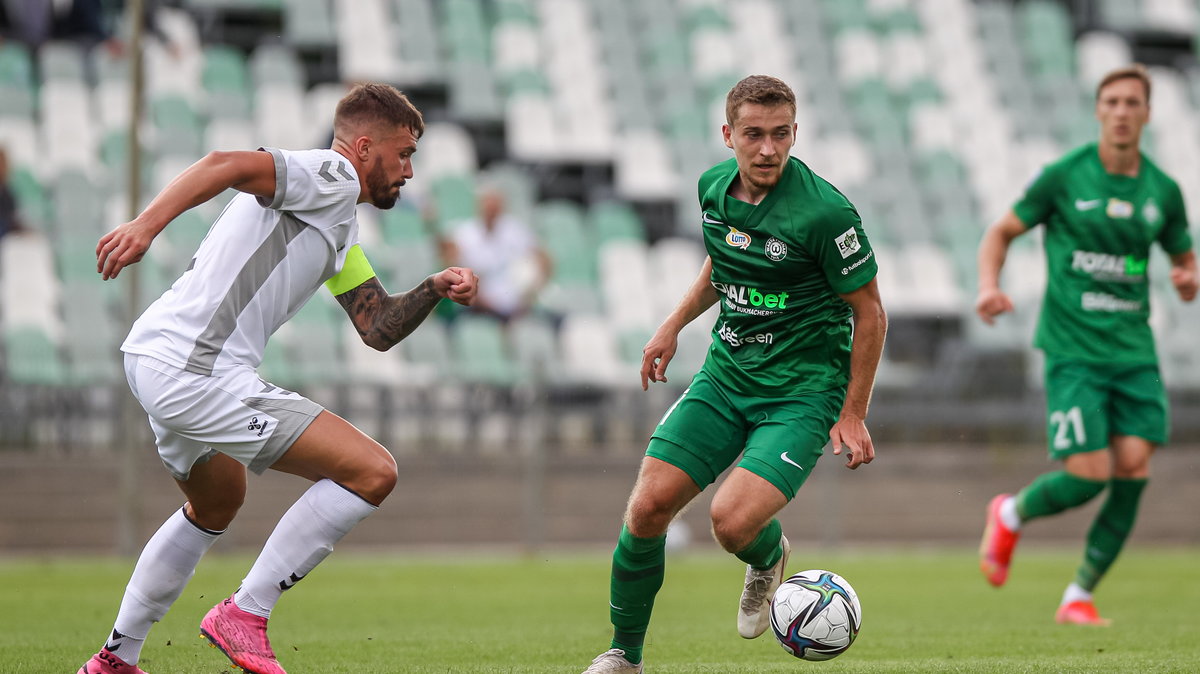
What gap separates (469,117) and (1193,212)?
1135 cm

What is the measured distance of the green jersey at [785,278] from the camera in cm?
545

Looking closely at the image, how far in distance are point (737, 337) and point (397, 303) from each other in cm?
135

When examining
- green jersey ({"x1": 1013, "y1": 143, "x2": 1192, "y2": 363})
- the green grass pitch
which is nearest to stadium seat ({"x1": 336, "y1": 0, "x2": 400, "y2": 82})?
the green grass pitch

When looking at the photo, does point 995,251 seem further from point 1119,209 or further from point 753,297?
point 753,297

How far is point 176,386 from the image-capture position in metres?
4.96

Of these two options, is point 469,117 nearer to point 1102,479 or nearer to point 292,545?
point 1102,479

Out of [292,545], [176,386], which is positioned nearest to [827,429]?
[292,545]

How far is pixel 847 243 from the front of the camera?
17.8ft

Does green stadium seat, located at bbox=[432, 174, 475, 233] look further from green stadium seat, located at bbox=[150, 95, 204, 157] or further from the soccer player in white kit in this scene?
the soccer player in white kit

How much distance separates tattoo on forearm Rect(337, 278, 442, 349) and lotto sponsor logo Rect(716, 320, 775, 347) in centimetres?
117

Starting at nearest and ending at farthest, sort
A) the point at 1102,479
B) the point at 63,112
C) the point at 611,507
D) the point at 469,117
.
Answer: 1. the point at 1102,479
2. the point at 611,507
3. the point at 63,112
4. the point at 469,117

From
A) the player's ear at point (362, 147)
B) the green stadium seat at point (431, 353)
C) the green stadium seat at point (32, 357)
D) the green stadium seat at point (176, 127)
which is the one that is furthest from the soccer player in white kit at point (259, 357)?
the green stadium seat at point (176, 127)


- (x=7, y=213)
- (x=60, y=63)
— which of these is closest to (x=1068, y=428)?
(x=7, y=213)

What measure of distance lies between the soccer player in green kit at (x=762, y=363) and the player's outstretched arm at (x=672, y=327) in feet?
0.83
